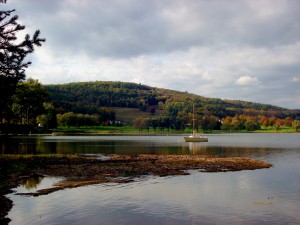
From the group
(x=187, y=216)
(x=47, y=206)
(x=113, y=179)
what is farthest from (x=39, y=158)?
(x=187, y=216)

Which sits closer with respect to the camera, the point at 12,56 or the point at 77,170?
the point at 12,56

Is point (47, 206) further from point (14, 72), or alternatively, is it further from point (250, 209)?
point (250, 209)

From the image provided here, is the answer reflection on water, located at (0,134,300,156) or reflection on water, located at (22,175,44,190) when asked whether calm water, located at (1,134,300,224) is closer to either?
reflection on water, located at (22,175,44,190)

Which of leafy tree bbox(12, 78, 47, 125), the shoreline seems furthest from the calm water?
leafy tree bbox(12, 78, 47, 125)

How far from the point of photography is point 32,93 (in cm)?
16050

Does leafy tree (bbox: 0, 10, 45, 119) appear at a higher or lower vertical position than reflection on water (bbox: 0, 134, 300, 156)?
higher

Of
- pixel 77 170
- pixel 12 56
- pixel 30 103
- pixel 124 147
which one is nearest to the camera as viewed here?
pixel 12 56

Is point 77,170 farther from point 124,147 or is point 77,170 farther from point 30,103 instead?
point 30,103

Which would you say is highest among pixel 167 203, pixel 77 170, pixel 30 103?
pixel 30 103

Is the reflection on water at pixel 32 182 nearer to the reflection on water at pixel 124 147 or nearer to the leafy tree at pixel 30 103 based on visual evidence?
the reflection on water at pixel 124 147

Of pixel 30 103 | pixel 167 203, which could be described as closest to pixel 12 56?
pixel 167 203

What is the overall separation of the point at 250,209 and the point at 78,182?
16.9 meters

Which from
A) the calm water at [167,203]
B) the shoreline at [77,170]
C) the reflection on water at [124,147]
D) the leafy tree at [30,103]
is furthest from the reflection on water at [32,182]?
the leafy tree at [30,103]

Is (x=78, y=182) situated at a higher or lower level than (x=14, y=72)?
lower
